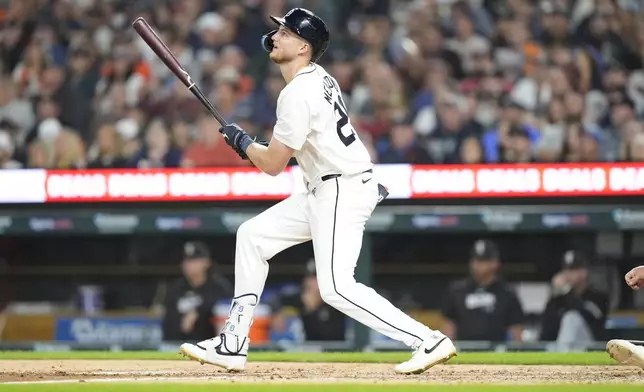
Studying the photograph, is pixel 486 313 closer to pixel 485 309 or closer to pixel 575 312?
pixel 485 309

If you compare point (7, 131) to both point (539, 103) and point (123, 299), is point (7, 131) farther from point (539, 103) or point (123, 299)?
point (539, 103)

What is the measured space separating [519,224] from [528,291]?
0.71 metres

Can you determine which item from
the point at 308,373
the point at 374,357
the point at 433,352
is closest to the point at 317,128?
the point at 433,352

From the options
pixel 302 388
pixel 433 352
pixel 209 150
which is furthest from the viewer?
pixel 209 150

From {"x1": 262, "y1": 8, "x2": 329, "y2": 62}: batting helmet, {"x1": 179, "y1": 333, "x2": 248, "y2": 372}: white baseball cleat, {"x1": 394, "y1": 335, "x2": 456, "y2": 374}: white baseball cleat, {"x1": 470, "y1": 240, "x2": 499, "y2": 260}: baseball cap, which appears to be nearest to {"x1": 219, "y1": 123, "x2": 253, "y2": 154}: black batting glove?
{"x1": 262, "y1": 8, "x2": 329, "y2": 62}: batting helmet

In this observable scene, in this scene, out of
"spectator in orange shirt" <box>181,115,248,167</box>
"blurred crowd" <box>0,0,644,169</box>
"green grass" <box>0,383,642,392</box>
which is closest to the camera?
"green grass" <box>0,383,642,392</box>

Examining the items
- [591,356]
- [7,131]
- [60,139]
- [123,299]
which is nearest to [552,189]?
[591,356]

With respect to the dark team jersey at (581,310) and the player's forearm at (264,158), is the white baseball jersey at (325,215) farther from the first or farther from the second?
the dark team jersey at (581,310)

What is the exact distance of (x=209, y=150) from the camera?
9.69m

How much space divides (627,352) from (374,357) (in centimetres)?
203

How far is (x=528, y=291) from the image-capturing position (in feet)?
30.1

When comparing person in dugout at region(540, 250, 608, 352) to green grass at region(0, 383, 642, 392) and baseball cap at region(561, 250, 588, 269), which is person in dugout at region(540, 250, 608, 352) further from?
green grass at region(0, 383, 642, 392)

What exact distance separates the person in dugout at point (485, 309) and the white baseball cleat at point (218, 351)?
3.38 meters

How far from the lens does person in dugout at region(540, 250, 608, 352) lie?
8.66 metres
